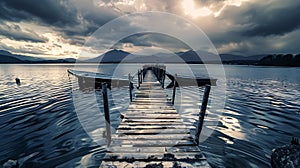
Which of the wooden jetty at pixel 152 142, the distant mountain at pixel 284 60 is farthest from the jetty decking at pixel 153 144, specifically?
the distant mountain at pixel 284 60

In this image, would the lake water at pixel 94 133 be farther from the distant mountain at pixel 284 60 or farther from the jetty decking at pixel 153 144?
the distant mountain at pixel 284 60

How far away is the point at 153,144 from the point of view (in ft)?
15.8

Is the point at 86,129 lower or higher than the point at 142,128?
lower

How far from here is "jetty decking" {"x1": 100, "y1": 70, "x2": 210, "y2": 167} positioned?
3.99 metres

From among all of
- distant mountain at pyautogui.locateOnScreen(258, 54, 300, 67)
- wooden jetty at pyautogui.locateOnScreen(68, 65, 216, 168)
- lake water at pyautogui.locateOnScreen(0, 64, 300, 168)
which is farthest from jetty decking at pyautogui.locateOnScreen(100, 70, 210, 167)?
distant mountain at pyautogui.locateOnScreen(258, 54, 300, 67)

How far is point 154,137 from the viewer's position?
5.34 metres

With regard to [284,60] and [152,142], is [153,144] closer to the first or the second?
[152,142]

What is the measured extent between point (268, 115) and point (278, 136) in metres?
4.09

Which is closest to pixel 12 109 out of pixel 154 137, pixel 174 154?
pixel 154 137

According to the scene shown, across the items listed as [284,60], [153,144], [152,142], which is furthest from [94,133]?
[284,60]

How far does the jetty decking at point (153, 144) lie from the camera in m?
3.99

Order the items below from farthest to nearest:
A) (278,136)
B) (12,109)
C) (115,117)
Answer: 1. (12,109)
2. (115,117)
3. (278,136)

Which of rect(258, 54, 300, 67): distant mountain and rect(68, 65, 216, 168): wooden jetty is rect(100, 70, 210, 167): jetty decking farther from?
rect(258, 54, 300, 67): distant mountain

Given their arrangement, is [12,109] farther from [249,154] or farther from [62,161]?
[249,154]
